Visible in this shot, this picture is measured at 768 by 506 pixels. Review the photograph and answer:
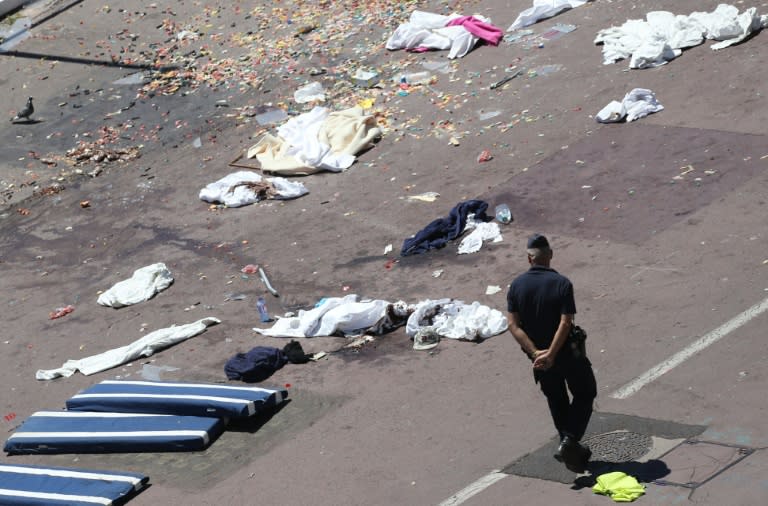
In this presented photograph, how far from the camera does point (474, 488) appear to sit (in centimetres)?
792

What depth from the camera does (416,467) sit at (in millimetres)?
8547

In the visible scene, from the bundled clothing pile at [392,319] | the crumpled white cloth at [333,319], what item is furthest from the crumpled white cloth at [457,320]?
the crumpled white cloth at [333,319]

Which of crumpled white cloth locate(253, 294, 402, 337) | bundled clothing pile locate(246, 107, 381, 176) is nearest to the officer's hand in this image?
crumpled white cloth locate(253, 294, 402, 337)

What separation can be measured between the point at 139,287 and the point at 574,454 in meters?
7.73

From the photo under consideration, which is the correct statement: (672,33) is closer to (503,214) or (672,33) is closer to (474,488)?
(503,214)

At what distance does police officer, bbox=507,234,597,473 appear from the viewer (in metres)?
7.19

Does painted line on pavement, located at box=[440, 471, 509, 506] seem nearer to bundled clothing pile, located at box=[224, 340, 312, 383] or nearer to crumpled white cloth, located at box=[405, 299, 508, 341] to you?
crumpled white cloth, located at box=[405, 299, 508, 341]

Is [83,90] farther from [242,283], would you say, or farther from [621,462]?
[621,462]

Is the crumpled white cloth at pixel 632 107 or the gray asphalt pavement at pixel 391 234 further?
the crumpled white cloth at pixel 632 107

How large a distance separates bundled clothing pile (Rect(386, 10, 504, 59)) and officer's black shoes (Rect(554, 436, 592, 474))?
11.3 m

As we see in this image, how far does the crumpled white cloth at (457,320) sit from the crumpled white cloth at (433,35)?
757 centimetres

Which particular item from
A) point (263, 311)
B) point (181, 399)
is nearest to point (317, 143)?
point (263, 311)

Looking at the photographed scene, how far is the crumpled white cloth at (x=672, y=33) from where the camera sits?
15484 millimetres

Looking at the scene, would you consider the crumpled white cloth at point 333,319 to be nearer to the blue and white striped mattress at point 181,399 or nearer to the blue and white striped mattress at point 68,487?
the blue and white striped mattress at point 181,399
